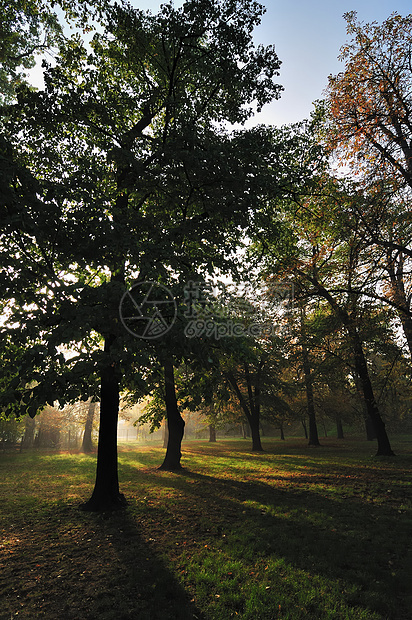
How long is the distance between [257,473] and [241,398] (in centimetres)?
1188

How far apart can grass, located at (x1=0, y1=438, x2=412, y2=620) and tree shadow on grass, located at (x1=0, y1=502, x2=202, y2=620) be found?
21mm

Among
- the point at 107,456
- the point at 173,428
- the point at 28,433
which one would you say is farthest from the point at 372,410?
the point at 28,433

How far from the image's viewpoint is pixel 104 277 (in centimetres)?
984

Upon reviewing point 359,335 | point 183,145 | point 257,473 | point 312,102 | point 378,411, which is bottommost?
point 257,473

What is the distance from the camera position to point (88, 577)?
5152 mm

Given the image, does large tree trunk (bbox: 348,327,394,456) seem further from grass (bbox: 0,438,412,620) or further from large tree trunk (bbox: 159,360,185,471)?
large tree trunk (bbox: 159,360,185,471)

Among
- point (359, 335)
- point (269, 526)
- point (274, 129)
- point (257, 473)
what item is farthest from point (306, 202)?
point (257, 473)

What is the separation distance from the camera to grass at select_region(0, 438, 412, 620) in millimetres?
4297

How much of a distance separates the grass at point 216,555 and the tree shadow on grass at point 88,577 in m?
0.02

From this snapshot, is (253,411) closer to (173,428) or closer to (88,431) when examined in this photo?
(173,428)

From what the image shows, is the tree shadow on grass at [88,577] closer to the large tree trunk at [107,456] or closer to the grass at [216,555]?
the grass at [216,555]

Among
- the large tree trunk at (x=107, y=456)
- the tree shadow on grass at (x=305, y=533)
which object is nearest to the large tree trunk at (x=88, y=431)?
the tree shadow on grass at (x=305, y=533)

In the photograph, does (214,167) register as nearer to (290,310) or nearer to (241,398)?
(290,310)

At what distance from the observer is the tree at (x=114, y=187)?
637 centimetres
